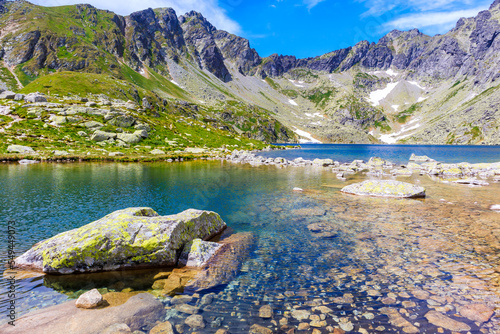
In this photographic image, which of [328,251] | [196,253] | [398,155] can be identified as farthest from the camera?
[398,155]

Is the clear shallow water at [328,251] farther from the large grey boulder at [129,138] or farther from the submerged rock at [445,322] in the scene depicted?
the large grey boulder at [129,138]

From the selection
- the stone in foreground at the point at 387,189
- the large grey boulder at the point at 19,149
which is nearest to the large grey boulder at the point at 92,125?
the large grey boulder at the point at 19,149

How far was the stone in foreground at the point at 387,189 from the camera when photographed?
961 inches

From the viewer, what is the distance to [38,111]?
7981 centimetres

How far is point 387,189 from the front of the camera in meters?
25.4

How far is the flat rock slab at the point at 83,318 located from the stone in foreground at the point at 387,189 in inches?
949

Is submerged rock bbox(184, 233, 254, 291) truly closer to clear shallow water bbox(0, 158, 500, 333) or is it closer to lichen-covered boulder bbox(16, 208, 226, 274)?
clear shallow water bbox(0, 158, 500, 333)

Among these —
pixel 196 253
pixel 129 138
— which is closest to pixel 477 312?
pixel 196 253

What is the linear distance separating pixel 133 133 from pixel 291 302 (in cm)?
8922

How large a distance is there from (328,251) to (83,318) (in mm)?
10740

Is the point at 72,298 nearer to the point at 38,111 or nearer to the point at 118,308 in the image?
the point at 118,308

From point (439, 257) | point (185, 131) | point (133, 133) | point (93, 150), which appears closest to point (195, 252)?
point (439, 257)

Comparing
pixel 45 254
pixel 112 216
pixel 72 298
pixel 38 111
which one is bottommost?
pixel 72 298

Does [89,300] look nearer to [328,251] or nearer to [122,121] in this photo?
[328,251]
